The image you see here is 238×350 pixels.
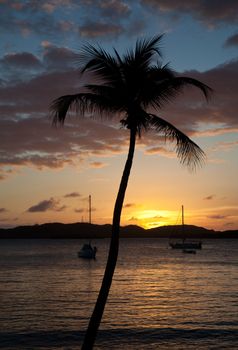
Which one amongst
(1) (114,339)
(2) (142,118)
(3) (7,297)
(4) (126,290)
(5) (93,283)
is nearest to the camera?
(2) (142,118)

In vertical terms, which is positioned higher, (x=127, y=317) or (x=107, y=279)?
(x=107, y=279)

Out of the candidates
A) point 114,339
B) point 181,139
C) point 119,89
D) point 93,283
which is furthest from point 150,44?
point 93,283

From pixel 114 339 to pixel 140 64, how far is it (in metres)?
20.9

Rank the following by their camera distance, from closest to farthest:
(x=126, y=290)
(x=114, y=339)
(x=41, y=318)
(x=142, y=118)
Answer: (x=142, y=118)
(x=114, y=339)
(x=41, y=318)
(x=126, y=290)

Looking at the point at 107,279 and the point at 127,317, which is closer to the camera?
the point at 107,279

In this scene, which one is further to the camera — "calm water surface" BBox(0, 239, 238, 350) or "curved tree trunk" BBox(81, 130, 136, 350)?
"calm water surface" BBox(0, 239, 238, 350)

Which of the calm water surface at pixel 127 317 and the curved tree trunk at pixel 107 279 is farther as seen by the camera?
the calm water surface at pixel 127 317

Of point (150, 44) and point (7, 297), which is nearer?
point (150, 44)

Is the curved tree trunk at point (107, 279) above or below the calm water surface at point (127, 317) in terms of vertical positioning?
above

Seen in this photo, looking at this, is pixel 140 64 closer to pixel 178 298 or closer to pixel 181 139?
pixel 181 139

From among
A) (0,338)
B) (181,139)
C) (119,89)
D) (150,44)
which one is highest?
(150,44)

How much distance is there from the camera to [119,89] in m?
12.2

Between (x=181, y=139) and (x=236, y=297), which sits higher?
(x=181, y=139)

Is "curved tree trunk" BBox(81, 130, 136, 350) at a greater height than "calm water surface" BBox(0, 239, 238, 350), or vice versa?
"curved tree trunk" BBox(81, 130, 136, 350)
